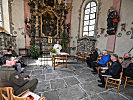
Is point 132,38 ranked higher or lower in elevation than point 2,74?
higher

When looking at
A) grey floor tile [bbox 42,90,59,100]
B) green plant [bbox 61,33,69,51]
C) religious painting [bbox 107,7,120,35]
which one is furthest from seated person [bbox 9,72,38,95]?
green plant [bbox 61,33,69,51]

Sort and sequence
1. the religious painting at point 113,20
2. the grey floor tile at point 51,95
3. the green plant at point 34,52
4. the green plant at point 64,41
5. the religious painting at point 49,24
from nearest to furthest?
the grey floor tile at point 51,95, the religious painting at point 113,20, the green plant at point 34,52, the religious painting at point 49,24, the green plant at point 64,41

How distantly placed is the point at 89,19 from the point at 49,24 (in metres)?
4.33

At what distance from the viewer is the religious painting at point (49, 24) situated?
7.66m

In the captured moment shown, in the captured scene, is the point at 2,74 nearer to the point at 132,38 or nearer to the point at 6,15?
the point at 132,38

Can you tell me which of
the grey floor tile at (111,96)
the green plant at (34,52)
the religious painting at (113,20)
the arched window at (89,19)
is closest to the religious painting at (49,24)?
the green plant at (34,52)

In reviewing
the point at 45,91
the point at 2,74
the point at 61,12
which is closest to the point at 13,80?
the point at 2,74

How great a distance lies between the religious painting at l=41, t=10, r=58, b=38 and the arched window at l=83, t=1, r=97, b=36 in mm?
3256

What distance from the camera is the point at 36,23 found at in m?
7.51

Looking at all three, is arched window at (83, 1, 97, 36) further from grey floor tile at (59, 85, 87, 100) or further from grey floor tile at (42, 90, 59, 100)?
grey floor tile at (42, 90, 59, 100)

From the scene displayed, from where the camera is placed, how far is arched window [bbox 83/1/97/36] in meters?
7.85

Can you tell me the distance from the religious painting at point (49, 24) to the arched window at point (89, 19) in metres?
3.26

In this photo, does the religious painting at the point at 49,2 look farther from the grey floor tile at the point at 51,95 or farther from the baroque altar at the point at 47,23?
the grey floor tile at the point at 51,95

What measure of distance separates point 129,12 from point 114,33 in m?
1.44
